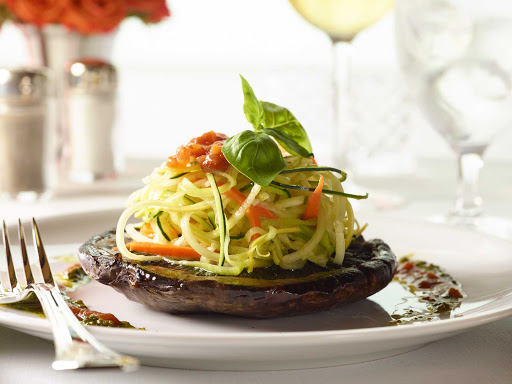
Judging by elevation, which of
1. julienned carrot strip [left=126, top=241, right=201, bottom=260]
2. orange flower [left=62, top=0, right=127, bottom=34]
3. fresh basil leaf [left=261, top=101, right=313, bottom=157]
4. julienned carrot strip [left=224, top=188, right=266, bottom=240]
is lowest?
julienned carrot strip [left=126, top=241, right=201, bottom=260]

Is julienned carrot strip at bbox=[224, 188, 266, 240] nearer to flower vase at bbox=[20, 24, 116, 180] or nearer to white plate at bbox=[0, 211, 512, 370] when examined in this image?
white plate at bbox=[0, 211, 512, 370]

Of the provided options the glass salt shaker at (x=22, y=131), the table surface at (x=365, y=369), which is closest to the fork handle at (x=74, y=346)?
the table surface at (x=365, y=369)

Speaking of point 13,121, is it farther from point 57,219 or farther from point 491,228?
point 491,228

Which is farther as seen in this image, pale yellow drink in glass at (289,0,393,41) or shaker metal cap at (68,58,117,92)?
shaker metal cap at (68,58,117,92)

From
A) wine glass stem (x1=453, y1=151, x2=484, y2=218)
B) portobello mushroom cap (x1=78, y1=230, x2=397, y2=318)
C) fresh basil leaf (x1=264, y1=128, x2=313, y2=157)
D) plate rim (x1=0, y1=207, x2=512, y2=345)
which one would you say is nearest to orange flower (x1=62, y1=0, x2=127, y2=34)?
wine glass stem (x1=453, y1=151, x2=484, y2=218)

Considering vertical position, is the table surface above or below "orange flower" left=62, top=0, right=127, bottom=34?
below

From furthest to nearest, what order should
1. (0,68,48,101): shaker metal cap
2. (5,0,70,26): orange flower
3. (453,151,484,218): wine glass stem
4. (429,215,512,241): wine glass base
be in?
1. (5,0,70,26): orange flower
2. (0,68,48,101): shaker metal cap
3. (453,151,484,218): wine glass stem
4. (429,215,512,241): wine glass base
